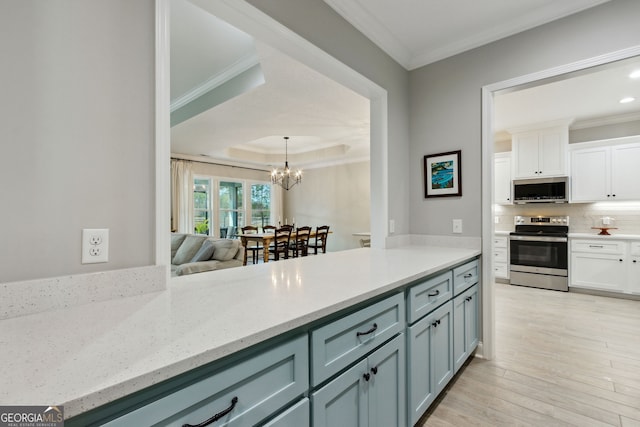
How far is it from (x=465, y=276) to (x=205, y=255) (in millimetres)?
3103

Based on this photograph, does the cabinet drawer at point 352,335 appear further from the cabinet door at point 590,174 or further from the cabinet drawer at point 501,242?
the cabinet door at point 590,174

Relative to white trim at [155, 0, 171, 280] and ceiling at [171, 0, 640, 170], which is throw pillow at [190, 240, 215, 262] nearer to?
ceiling at [171, 0, 640, 170]

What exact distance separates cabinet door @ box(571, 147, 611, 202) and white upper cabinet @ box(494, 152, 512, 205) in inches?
32.8

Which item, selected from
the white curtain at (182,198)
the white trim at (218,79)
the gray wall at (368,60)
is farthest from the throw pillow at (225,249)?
the white curtain at (182,198)

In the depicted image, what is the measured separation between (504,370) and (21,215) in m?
2.90

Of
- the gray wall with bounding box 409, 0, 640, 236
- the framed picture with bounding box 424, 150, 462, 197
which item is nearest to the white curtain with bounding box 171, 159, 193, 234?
the gray wall with bounding box 409, 0, 640, 236

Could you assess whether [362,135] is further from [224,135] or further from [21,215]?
[21,215]

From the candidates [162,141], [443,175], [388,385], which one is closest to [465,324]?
[388,385]

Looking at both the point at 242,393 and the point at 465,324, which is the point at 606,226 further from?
the point at 242,393

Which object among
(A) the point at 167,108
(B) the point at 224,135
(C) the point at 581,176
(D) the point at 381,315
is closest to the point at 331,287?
(D) the point at 381,315

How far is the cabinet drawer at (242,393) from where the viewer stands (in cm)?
61

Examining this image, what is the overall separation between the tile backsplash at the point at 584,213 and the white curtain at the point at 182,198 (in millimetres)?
6139

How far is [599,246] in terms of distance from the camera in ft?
13.9

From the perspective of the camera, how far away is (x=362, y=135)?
532 cm
